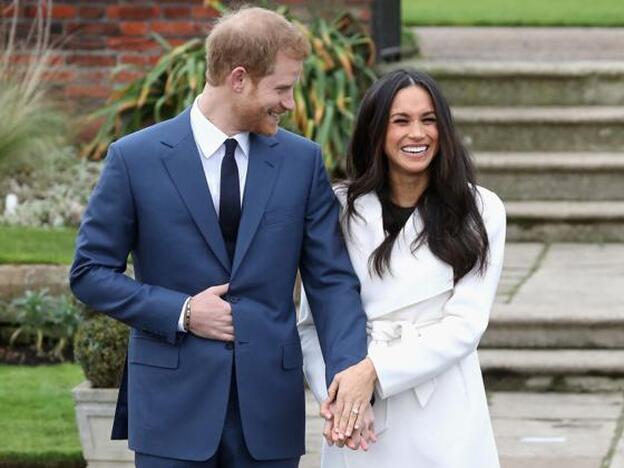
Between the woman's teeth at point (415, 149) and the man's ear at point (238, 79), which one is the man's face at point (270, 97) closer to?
the man's ear at point (238, 79)

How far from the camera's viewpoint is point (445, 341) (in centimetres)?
424

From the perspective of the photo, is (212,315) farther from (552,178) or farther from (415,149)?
(552,178)

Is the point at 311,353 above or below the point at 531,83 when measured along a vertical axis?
above

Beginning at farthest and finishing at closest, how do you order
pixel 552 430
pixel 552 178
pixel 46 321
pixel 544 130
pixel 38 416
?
pixel 544 130 → pixel 552 178 → pixel 46 321 → pixel 38 416 → pixel 552 430

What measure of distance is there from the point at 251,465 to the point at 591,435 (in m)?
2.90

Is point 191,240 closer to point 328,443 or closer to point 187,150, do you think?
point 187,150

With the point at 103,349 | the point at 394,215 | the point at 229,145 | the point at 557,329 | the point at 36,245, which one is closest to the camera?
the point at 229,145

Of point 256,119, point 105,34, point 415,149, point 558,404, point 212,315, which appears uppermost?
point 256,119

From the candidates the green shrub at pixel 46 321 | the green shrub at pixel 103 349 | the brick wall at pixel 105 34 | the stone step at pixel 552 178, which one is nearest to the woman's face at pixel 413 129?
the green shrub at pixel 103 349

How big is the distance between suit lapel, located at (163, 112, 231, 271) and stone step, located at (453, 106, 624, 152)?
6.06 m

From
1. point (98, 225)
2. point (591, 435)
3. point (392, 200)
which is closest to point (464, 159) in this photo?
point (392, 200)

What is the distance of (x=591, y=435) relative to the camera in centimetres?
687

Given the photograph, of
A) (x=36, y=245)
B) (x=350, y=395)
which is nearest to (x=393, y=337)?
(x=350, y=395)

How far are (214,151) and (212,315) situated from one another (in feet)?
1.35
